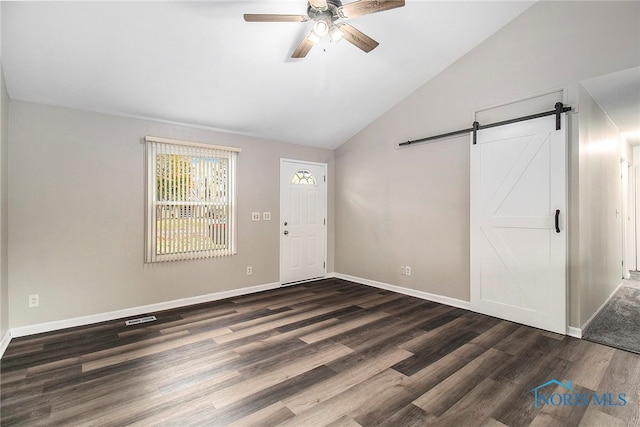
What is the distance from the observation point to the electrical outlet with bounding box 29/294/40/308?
3.19 m

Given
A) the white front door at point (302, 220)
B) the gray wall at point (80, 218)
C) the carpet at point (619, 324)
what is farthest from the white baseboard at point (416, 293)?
the gray wall at point (80, 218)

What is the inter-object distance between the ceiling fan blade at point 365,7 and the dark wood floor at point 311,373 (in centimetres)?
289

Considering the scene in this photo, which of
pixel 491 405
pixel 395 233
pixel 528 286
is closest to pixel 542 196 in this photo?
pixel 528 286

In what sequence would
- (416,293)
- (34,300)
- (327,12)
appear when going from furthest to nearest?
(416,293), (34,300), (327,12)

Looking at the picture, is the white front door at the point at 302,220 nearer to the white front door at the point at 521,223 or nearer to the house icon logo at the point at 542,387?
the white front door at the point at 521,223

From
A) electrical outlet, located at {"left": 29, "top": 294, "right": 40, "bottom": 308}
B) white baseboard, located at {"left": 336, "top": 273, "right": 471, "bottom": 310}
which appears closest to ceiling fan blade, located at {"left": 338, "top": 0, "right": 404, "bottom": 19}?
white baseboard, located at {"left": 336, "top": 273, "right": 471, "bottom": 310}

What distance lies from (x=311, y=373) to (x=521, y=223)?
289 cm

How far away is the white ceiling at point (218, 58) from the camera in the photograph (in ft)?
8.43

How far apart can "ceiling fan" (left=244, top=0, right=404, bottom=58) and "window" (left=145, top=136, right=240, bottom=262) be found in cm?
230

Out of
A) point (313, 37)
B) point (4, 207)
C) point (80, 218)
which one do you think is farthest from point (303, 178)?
point (4, 207)

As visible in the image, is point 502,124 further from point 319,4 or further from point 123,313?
point 123,313

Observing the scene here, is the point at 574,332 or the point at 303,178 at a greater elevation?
the point at 303,178

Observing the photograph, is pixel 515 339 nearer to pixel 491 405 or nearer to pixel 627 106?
pixel 491 405

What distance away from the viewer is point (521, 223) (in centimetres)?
342
